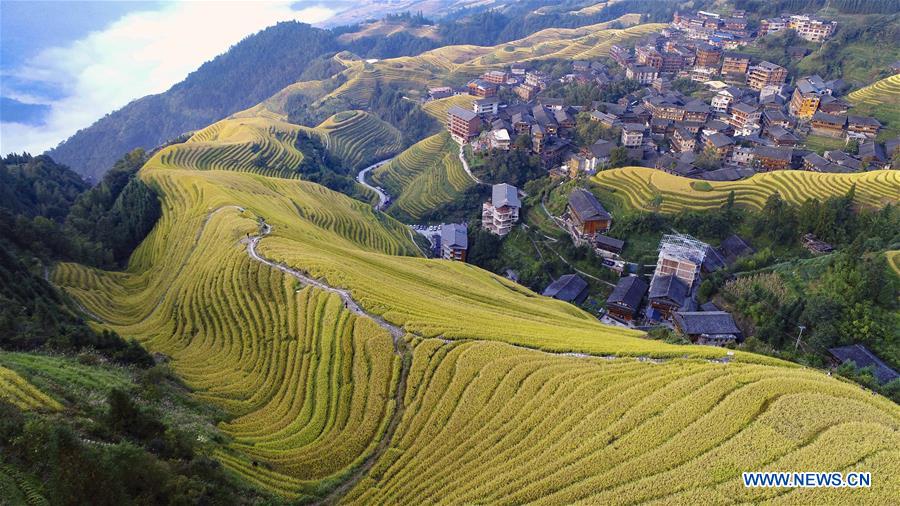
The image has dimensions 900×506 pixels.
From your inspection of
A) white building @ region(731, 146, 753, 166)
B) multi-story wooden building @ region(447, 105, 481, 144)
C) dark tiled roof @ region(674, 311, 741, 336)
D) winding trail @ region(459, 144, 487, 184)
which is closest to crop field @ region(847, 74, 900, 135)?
white building @ region(731, 146, 753, 166)

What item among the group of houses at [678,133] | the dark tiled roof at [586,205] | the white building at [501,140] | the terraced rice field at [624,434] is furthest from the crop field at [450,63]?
the terraced rice field at [624,434]

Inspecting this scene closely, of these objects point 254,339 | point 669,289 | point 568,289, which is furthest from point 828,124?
point 254,339

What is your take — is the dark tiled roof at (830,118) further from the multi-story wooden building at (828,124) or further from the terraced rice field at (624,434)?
the terraced rice field at (624,434)

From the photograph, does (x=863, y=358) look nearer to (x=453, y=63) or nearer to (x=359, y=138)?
(x=359, y=138)

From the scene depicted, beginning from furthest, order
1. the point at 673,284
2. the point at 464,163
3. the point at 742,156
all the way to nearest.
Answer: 1. the point at 464,163
2. the point at 742,156
3. the point at 673,284

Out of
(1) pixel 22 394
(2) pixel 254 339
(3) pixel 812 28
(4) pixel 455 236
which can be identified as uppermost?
(3) pixel 812 28
